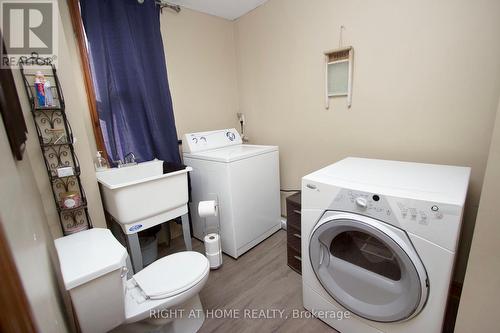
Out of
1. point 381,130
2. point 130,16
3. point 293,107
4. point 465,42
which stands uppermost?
point 130,16

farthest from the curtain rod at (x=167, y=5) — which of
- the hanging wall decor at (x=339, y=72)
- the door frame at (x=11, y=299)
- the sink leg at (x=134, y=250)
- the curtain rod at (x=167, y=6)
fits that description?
the door frame at (x=11, y=299)

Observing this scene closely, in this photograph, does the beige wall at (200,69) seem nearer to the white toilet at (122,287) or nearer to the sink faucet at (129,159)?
the sink faucet at (129,159)

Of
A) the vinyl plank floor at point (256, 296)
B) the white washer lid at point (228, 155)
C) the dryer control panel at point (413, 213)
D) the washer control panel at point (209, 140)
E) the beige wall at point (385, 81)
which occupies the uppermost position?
the beige wall at point (385, 81)

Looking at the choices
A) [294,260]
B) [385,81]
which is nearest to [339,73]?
[385,81]

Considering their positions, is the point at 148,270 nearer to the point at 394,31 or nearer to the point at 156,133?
the point at 156,133

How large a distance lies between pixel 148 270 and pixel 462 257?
1.97m

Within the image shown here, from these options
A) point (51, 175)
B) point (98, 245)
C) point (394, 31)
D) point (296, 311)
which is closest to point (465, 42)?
point (394, 31)

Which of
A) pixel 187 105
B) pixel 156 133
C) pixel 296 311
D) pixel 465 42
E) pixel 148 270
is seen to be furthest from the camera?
pixel 187 105

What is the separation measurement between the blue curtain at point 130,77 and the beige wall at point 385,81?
1035mm

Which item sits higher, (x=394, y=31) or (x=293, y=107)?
(x=394, y=31)

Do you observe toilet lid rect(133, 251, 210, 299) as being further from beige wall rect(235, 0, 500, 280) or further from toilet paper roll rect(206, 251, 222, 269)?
beige wall rect(235, 0, 500, 280)

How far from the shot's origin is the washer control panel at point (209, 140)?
7.27 feet

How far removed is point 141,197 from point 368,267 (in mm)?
1444

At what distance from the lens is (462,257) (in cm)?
144
